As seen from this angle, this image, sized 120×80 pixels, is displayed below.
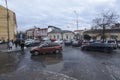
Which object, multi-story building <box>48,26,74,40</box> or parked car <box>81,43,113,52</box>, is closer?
parked car <box>81,43,113,52</box>

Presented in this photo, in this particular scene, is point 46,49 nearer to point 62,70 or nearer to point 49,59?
point 49,59

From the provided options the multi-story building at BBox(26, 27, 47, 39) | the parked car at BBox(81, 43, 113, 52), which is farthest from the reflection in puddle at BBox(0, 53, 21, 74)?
the multi-story building at BBox(26, 27, 47, 39)

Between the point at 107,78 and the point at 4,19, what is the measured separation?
2539 inches

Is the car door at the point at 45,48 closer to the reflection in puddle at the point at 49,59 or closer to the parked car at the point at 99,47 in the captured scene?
the reflection in puddle at the point at 49,59

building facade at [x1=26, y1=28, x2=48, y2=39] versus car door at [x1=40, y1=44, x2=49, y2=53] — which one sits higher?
building facade at [x1=26, y1=28, x2=48, y2=39]

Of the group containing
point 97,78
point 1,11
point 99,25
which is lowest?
point 97,78

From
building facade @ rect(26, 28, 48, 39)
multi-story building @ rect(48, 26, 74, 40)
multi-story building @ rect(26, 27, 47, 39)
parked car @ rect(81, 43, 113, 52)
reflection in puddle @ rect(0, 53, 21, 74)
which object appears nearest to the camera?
reflection in puddle @ rect(0, 53, 21, 74)

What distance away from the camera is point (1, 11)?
73.9 m

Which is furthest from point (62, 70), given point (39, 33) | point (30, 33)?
point (30, 33)

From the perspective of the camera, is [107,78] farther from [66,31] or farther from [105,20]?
[66,31]

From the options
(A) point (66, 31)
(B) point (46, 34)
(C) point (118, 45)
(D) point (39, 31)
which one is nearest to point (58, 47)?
(C) point (118, 45)

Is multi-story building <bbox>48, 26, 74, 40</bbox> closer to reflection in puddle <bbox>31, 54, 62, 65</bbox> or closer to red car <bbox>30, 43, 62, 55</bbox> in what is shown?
red car <bbox>30, 43, 62, 55</bbox>

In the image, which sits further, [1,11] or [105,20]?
[1,11]

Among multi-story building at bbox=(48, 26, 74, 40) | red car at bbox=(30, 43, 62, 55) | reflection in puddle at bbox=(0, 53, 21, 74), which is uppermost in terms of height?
multi-story building at bbox=(48, 26, 74, 40)
